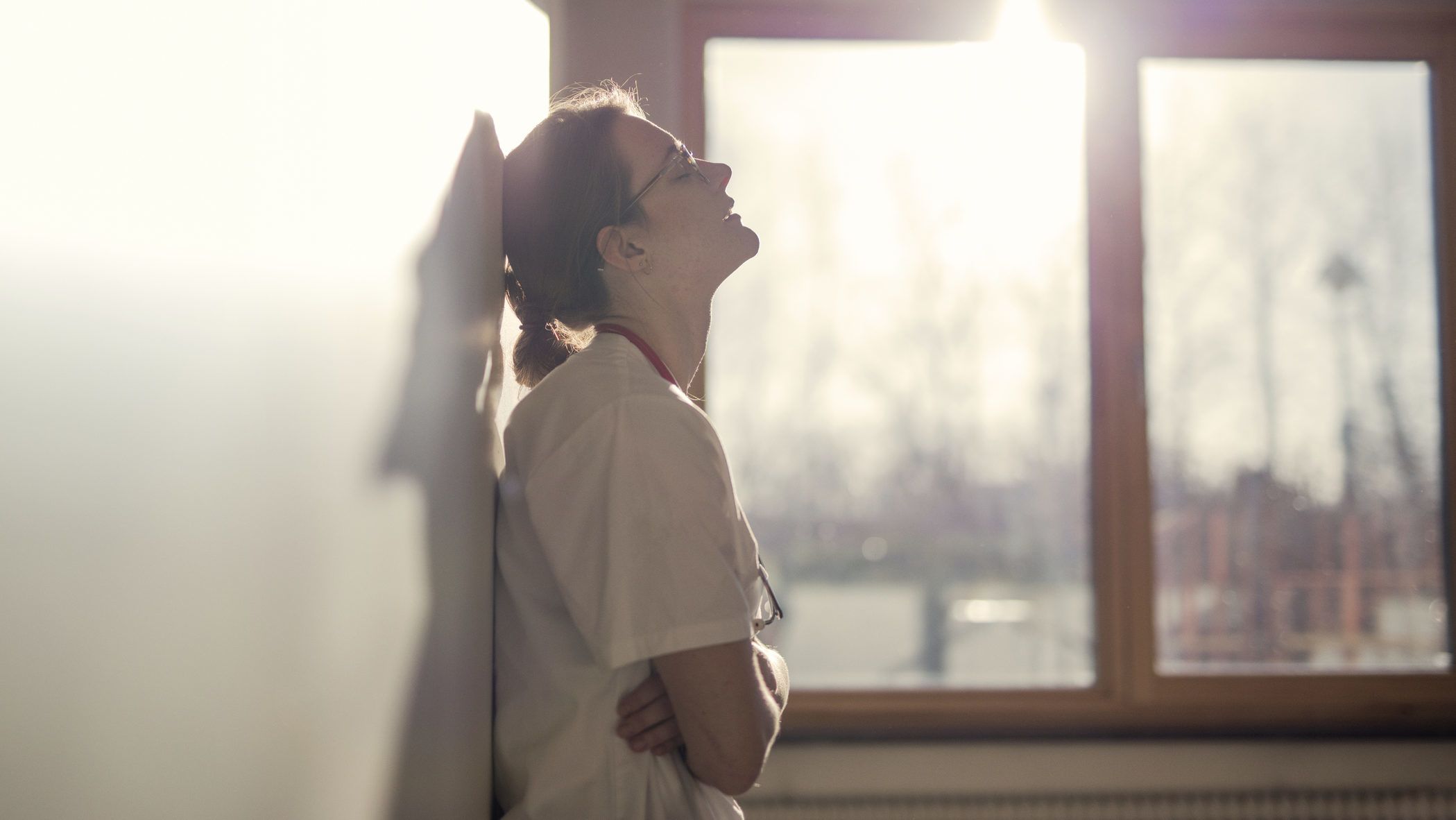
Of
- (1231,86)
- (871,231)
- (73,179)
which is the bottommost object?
(73,179)

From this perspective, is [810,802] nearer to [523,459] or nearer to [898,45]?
[523,459]

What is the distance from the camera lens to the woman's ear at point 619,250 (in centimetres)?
124

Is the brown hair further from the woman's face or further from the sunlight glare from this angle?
the sunlight glare

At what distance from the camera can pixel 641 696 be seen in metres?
1.00

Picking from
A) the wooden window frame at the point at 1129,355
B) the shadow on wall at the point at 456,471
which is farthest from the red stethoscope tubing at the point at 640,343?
the wooden window frame at the point at 1129,355

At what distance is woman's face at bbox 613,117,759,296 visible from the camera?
4.16 ft

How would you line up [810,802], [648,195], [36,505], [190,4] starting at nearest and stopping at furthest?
[36,505]
[190,4]
[648,195]
[810,802]

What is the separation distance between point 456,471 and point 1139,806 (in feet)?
6.73

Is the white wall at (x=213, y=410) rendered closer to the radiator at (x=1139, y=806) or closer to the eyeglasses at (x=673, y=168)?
the eyeglasses at (x=673, y=168)

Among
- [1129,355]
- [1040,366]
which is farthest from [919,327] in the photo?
[1129,355]

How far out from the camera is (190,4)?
17.3 inches

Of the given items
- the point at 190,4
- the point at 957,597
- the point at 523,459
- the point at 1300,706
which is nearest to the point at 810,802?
the point at 957,597

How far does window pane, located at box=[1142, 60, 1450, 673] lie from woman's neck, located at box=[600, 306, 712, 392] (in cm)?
166

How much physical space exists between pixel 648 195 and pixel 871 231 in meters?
1.41
